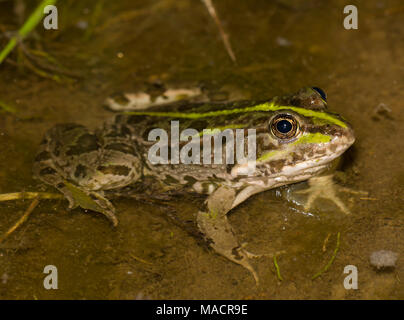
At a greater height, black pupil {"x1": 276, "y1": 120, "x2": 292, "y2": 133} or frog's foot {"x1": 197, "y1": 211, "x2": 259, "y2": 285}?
black pupil {"x1": 276, "y1": 120, "x2": 292, "y2": 133}

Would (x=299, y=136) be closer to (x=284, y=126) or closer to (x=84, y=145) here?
(x=284, y=126)

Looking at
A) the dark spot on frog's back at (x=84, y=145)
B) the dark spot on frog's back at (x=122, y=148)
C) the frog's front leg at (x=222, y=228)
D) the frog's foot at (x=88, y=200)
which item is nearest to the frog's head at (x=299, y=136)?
the frog's front leg at (x=222, y=228)

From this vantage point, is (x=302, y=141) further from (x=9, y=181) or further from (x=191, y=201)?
(x=9, y=181)

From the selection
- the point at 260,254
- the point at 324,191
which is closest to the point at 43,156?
the point at 260,254

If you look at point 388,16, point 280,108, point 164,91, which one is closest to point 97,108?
point 164,91

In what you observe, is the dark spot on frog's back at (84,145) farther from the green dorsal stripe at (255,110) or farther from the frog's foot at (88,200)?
the green dorsal stripe at (255,110)

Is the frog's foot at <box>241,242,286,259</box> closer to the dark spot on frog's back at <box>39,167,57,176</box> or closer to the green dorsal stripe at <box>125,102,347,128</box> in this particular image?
the green dorsal stripe at <box>125,102,347,128</box>

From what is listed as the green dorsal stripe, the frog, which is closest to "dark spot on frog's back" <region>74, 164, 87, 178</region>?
the frog
